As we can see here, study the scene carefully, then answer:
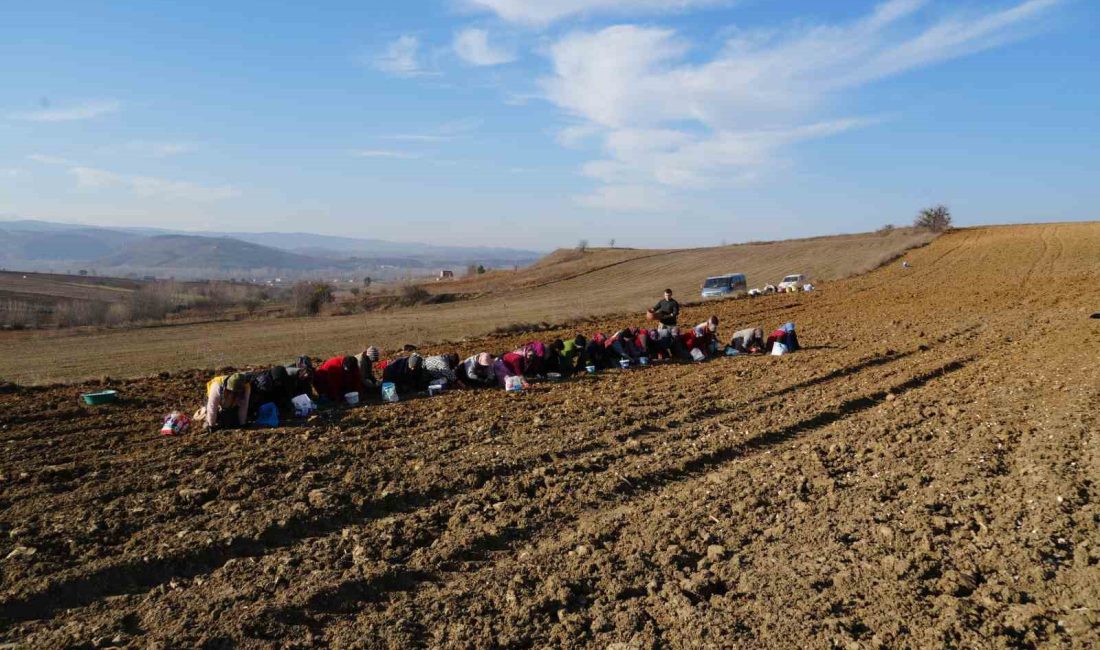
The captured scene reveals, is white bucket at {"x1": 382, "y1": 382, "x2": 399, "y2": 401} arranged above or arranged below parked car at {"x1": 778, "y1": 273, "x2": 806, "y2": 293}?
below

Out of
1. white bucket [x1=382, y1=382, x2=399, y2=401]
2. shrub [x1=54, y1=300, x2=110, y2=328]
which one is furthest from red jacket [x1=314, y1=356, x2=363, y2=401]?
shrub [x1=54, y1=300, x2=110, y2=328]

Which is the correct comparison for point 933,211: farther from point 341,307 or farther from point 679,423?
point 679,423

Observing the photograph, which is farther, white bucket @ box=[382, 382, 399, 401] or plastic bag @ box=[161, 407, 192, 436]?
white bucket @ box=[382, 382, 399, 401]

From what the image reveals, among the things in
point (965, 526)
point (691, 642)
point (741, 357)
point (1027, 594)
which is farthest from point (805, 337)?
point (691, 642)

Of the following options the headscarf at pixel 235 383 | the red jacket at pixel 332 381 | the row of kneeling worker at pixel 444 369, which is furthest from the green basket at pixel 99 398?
the red jacket at pixel 332 381

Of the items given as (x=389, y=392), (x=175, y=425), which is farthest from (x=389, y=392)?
(x=175, y=425)

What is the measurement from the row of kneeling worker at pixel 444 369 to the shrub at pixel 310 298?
2639cm

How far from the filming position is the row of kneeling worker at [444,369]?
9016mm

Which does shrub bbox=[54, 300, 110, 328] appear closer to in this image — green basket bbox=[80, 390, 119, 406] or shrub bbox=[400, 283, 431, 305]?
shrub bbox=[400, 283, 431, 305]

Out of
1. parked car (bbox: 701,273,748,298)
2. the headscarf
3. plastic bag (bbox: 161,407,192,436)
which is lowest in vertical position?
plastic bag (bbox: 161,407,192,436)

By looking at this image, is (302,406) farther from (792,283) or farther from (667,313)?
(792,283)

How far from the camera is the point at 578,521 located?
5879 mm

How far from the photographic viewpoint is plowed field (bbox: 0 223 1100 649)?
171 inches

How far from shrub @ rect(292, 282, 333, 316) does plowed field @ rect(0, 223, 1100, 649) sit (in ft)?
91.1
